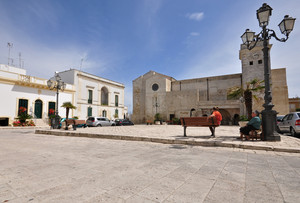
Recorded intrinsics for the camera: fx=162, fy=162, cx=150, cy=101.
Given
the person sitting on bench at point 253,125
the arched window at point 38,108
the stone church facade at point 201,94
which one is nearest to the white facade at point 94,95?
the stone church facade at point 201,94

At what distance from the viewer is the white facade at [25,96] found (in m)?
20.2

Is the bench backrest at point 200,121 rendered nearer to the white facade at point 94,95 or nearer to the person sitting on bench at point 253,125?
the person sitting on bench at point 253,125

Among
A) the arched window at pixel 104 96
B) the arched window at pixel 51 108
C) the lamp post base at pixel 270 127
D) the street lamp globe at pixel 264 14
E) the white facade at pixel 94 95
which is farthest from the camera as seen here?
the arched window at pixel 104 96

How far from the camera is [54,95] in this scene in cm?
2536

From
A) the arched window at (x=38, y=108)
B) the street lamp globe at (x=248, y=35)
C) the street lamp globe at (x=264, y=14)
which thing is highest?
the street lamp globe at (x=264, y=14)

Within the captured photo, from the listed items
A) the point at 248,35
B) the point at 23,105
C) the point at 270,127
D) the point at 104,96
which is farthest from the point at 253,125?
the point at 104,96

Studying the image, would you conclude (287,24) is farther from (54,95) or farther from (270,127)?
(54,95)

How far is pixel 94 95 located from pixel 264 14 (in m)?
28.7

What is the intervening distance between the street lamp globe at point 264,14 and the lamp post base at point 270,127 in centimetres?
355

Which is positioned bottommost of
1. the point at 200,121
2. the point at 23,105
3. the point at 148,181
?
the point at 148,181

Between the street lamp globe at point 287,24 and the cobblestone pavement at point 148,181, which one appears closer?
the cobblestone pavement at point 148,181

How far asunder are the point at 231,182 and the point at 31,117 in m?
25.5

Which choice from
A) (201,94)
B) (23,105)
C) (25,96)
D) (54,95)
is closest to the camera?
(23,105)

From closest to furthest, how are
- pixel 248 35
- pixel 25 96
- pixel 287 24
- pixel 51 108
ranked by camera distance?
pixel 287 24 → pixel 248 35 → pixel 25 96 → pixel 51 108
